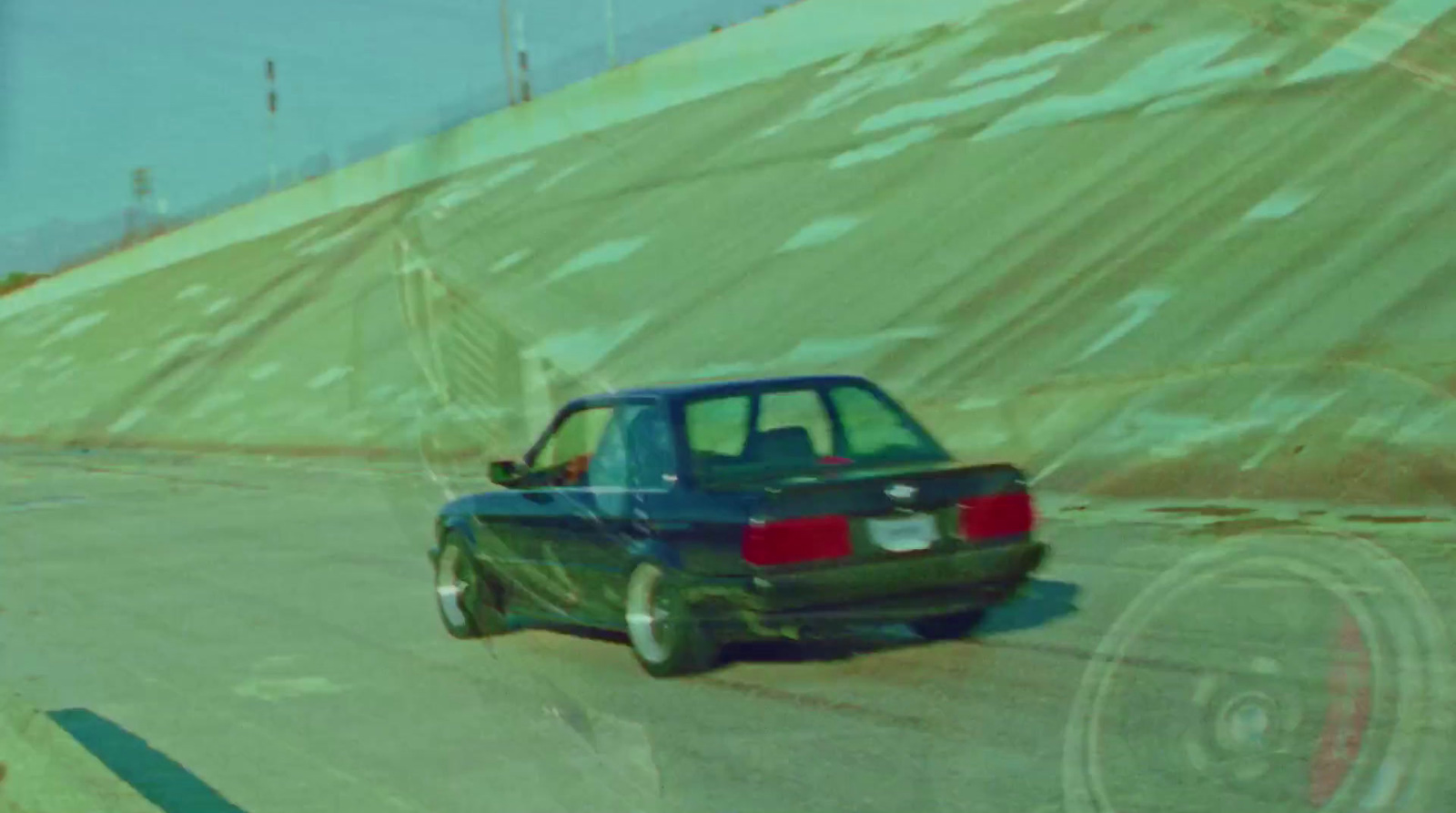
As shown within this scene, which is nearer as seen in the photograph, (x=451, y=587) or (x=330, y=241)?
(x=451, y=587)

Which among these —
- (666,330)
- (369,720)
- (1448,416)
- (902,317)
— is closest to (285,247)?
(666,330)

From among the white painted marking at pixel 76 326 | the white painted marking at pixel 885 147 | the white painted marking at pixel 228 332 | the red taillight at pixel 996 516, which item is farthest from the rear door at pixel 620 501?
the white painted marking at pixel 76 326

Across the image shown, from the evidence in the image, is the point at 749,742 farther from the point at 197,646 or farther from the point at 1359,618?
the point at 197,646

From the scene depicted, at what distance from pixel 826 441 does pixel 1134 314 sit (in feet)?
46.3

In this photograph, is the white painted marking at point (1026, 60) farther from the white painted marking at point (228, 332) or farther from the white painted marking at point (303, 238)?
the white painted marking at point (303, 238)

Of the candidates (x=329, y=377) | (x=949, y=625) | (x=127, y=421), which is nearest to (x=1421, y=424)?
(x=949, y=625)

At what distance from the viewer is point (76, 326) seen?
247ft

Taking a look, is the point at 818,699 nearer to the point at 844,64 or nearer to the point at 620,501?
the point at 620,501

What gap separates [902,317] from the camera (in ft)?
92.8

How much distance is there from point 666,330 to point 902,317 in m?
6.83

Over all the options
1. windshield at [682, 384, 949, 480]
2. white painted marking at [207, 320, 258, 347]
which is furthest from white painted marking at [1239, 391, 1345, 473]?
white painted marking at [207, 320, 258, 347]

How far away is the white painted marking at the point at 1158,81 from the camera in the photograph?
30438 millimetres

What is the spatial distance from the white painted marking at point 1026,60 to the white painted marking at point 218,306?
31136 millimetres

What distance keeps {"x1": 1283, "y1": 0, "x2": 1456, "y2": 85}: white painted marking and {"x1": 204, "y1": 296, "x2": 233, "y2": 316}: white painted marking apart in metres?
40.7
